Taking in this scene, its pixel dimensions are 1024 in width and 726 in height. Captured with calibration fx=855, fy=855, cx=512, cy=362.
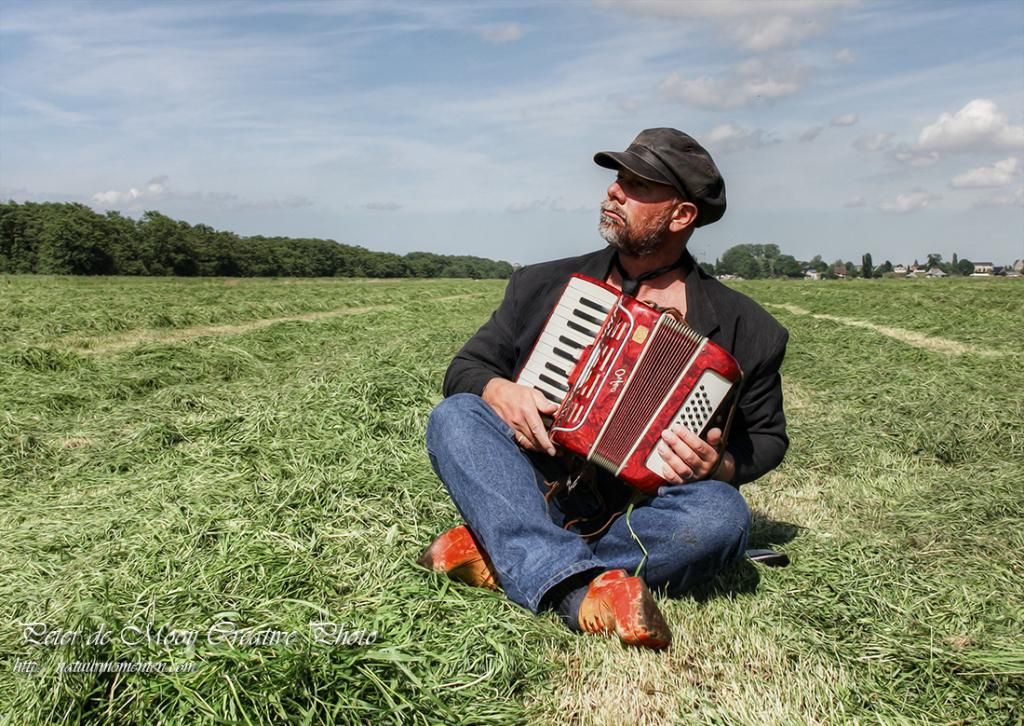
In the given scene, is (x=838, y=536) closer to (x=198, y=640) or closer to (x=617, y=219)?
(x=617, y=219)

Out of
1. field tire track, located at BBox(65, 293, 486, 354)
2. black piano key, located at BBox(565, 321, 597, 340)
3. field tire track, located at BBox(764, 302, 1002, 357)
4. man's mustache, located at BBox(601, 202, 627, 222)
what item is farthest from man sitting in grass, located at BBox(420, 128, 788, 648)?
field tire track, located at BBox(764, 302, 1002, 357)

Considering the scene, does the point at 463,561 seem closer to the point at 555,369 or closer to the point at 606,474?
the point at 606,474

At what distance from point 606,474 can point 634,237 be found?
2.98 feet

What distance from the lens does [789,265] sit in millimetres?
105062

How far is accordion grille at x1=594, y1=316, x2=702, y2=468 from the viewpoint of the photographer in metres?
2.88

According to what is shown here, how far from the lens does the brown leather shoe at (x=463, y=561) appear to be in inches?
120

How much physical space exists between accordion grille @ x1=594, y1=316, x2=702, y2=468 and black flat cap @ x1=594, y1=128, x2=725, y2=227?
597 millimetres

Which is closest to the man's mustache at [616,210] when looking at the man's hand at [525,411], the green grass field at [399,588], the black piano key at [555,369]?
the black piano key at [555,369]

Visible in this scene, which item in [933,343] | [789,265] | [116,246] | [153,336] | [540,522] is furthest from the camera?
[789,265]

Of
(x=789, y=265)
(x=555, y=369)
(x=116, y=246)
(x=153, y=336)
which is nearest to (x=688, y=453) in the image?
(x=555, y=369)

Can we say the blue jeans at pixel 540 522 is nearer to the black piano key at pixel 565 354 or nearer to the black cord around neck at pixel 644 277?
the black piano key at pixel 565 354

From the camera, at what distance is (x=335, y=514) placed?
12.1 ft

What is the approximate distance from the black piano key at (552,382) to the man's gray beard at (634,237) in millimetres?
619

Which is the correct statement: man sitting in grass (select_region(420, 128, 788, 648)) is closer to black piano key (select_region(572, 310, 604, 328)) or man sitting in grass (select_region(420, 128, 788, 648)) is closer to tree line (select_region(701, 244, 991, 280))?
black piano key (select_region(572, 310, 604, 328))
